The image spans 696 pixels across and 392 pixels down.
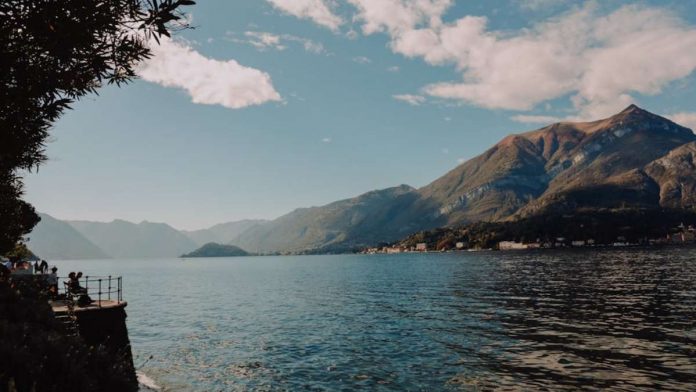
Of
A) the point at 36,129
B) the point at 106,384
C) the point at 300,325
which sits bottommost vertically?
the point at 300,325

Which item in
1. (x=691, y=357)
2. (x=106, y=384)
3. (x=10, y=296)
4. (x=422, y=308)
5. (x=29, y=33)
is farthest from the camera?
(x=422, y=308)

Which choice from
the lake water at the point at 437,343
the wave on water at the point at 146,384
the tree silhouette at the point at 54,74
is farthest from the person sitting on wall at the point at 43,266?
the tree silhouette at the point at 54,74

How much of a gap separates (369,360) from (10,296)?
1972 cm

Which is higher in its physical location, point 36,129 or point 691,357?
Result: point 36,129

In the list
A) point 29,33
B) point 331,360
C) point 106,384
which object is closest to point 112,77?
point 29,33

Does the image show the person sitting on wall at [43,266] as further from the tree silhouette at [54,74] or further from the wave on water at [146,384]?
the tree silhouette at [54,74]

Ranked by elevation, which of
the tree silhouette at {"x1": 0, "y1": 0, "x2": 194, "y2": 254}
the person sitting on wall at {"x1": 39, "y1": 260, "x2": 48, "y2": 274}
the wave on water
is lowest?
the wave on water

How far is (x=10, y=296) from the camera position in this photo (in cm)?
2083

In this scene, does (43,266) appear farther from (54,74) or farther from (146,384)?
(54,74)

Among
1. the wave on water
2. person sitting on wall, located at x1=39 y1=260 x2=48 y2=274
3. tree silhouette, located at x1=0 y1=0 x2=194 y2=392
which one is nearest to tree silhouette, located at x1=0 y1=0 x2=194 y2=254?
tree silhouette, located at x1=0 y1=0 x2=194 y2=392

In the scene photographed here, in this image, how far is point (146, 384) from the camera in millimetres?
25625

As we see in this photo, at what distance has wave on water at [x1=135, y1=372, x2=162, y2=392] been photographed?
24.6 m

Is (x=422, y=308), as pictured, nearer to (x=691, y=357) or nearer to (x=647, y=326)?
(x=647, y=326)

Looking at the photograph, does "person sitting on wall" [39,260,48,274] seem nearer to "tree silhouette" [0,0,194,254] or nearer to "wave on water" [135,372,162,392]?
"wave on water" [135,372,162,392]
